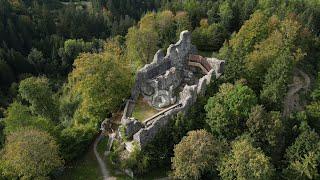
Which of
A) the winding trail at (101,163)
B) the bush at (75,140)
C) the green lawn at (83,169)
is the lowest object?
the green lawn at (83,169)

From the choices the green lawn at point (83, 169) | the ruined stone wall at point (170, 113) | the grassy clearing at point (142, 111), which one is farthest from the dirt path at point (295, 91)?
the green lawn at point (83, 169)

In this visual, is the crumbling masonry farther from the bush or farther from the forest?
the bush

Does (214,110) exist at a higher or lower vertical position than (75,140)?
higher

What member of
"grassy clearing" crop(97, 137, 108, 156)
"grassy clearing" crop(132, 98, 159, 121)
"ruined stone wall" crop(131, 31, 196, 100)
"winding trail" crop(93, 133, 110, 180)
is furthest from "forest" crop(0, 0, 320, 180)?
"grassy clearing" crop(132, 98, 159, 121)

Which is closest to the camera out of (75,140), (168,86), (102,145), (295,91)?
(75,140)

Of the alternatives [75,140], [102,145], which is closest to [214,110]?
[102,145]

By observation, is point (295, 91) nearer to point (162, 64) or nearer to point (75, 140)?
point (162, 64)

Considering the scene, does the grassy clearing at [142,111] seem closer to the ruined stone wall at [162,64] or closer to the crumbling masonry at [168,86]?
the crumbling masonry at [168,86]
